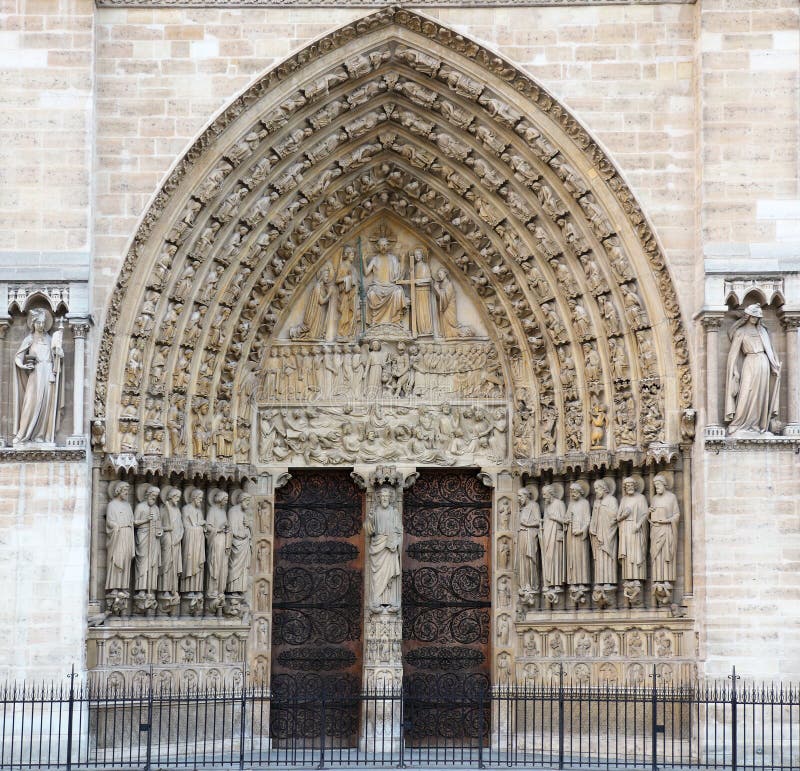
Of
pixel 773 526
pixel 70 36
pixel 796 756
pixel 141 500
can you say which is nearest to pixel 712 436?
pixel 773 526

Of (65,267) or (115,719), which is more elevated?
(65,267)

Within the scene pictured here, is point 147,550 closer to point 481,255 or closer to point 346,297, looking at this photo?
point 346,297

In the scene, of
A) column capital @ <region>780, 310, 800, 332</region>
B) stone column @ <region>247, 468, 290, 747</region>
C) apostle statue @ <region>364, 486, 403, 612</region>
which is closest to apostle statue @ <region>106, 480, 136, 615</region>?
stone column @ <region>247, 468, 290, 747</region>

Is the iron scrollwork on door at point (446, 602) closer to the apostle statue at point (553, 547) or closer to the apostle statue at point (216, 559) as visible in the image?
the apostle statue at point (553, 547)

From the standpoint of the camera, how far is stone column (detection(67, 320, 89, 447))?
1530 centimetres

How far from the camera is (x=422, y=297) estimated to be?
17.5 m

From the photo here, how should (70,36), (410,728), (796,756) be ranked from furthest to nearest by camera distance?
(410,728)
(70,36)
(796,756)

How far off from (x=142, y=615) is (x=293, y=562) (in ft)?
6.30

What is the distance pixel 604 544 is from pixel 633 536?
1.08 ft

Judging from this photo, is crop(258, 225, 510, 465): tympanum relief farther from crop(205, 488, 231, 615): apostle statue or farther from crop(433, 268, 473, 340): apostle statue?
Result: crop(205, 488, 231, 615): apostle statue

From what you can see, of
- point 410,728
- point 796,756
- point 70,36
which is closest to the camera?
point 796,756

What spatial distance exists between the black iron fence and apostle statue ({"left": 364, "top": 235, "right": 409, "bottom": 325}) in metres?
4.02

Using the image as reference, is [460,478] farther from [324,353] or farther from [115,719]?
[115,719]

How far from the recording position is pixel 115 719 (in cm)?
1513
